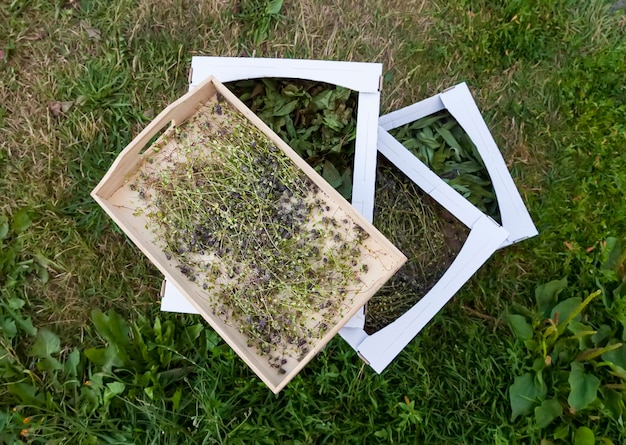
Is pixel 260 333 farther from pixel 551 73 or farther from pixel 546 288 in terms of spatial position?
pixel 551 73

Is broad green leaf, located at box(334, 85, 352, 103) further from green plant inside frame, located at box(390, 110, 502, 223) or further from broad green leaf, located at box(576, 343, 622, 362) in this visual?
broad green leaf, located at box(576, 343, 622, 362)

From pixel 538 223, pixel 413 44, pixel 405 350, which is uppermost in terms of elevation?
pixel 413 44

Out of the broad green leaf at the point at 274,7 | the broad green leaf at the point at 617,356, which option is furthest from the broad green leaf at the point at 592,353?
the broad green leaf at the point at 274,7

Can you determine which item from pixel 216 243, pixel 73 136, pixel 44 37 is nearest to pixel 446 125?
pixel 216 243

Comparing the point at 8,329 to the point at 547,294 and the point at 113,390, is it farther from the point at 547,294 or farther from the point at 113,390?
the point at 547,294

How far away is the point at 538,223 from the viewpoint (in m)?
2.12

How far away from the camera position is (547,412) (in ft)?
6.16

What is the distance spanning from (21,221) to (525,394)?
2.10 meters

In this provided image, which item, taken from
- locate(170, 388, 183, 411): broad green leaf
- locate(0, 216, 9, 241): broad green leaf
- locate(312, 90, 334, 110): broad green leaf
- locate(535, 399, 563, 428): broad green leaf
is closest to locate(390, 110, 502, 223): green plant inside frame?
locate(312, 90, 334, 110): broad green leaf

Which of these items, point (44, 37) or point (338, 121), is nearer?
point (338, 121)

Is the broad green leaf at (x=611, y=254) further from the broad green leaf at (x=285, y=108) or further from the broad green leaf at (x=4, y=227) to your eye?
the broad green leaf at (x=4, y=227)

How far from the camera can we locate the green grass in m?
1.97

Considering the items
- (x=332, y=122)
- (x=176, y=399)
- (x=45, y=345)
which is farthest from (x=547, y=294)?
(x=45, y=345)

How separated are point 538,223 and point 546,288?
27 centimetres
